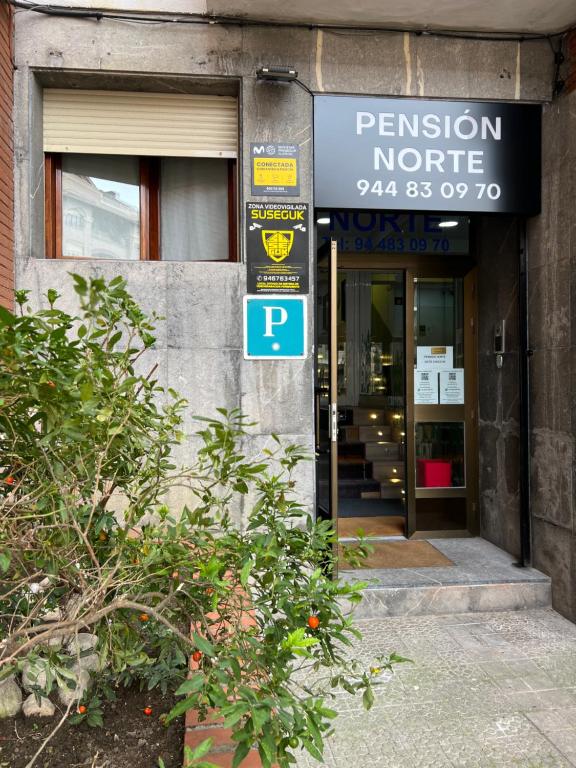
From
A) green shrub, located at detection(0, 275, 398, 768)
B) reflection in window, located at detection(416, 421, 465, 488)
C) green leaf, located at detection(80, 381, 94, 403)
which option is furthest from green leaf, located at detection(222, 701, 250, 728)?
reflection in window, located at detection(416, 421, 465, 488)

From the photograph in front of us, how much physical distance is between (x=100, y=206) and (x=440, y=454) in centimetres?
397

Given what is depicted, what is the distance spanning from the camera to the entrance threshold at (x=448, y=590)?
421 centimetres

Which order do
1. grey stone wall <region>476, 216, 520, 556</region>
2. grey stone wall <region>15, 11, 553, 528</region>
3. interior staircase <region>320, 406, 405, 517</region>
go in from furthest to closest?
interior staircase <region>320, 406, 405, 517</region>, grey stone wall <region>476, 216, 520, 556</region>, grey stone wall <region>15, 11, 553, 528</region>

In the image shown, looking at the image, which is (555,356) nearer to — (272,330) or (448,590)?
(448,590)

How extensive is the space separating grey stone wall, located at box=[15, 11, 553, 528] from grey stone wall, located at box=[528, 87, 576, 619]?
0.89 metres

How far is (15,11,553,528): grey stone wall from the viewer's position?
416cm

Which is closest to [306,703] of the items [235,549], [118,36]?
[235,549]

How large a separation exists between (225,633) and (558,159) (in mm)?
4234

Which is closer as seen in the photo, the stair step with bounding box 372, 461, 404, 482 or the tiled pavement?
the tiled pavement

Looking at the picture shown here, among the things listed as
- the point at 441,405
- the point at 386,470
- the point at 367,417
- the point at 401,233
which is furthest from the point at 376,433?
the point at 401,233

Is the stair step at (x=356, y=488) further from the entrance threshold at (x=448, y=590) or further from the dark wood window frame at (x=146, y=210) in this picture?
the dark wood window frame at (x=146, y=210)

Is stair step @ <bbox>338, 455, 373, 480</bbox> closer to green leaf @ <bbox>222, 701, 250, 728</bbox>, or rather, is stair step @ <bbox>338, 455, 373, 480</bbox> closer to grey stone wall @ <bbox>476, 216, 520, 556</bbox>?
grey stone wall @ <bbox>476, 216, 520, 556</bbox>

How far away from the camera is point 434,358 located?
19.1ft

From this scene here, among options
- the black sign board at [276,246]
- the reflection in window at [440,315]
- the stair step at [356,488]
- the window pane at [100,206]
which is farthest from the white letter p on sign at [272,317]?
the stair step at [356,488]
